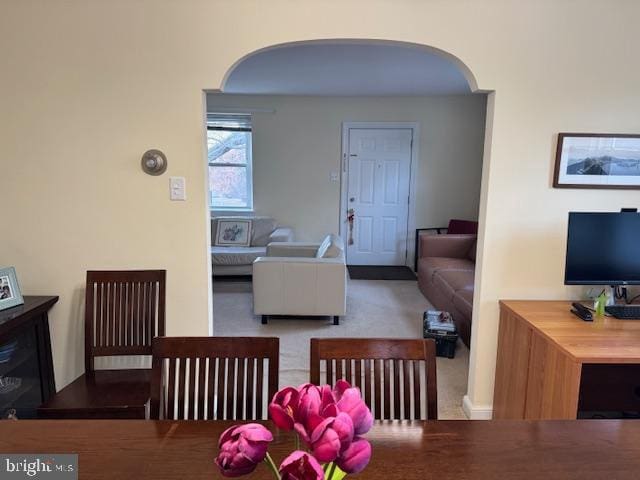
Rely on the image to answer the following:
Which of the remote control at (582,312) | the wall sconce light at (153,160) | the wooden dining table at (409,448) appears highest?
the wall sconce light at (153,160)

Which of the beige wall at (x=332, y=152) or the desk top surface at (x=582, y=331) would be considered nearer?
the desk top surface at (x=582, y=331)

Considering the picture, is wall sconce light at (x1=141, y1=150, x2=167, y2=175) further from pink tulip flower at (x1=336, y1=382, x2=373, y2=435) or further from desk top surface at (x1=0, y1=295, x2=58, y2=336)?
pink tulip flower at (x1=336, y1=382, x2=373, y2=435)

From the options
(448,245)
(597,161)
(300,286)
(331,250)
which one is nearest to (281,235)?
(331,250)

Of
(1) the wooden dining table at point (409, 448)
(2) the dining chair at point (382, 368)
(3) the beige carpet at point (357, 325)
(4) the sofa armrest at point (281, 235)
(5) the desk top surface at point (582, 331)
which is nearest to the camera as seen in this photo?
(1) the wooden dining table at point (409, 448)

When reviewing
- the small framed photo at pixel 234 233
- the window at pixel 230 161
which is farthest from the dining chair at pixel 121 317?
the window at pixel 230 161

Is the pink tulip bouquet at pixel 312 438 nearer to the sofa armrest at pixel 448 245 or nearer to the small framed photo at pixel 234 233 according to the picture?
the sofa armrest at pixel 448 245

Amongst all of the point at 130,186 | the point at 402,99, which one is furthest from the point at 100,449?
the point at 402,99

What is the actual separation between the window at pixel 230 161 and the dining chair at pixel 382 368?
475cm

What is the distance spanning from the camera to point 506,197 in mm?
2129

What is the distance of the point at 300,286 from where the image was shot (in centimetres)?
359

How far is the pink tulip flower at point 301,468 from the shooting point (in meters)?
0.54

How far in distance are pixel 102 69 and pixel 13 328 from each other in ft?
4.14

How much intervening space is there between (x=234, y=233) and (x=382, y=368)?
428cm

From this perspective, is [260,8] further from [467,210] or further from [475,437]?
[467,210]
